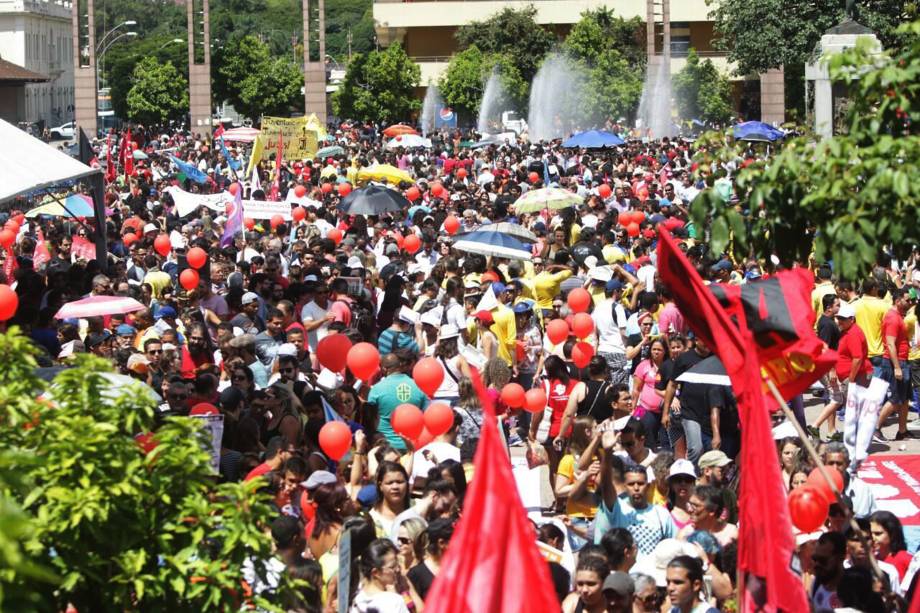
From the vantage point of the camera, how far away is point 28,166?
52.2 ft

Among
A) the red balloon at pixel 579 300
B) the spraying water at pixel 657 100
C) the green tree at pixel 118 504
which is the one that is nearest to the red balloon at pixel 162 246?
the red balloon at pixel 579 300

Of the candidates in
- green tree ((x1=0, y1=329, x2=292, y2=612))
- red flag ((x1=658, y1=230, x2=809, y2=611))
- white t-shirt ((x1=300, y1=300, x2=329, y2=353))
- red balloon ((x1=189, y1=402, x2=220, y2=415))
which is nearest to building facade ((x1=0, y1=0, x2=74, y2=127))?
white t-shirt ((x1=300, y1=300, x2=329, y2=353))

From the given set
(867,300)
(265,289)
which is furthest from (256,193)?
(867,300)

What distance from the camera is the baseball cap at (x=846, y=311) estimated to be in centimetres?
1292

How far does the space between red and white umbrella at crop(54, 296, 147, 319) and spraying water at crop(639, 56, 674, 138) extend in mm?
47368

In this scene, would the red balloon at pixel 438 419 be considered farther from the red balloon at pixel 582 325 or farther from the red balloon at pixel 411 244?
the red balloon at pixel 411 244

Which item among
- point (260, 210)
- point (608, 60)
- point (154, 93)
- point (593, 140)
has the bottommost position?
point (260, 210)

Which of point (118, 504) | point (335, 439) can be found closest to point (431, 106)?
point (335, 439)

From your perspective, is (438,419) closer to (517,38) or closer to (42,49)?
(517,38)

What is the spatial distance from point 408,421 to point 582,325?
3572 mm

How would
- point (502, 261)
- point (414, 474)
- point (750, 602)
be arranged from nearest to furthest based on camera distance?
point (750, 602), point (414, 474), point (502, 261)

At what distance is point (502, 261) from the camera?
1883 cm

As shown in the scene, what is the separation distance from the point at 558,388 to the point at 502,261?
746 centimetres

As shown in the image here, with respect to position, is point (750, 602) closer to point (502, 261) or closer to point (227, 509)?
point (227, 509)
